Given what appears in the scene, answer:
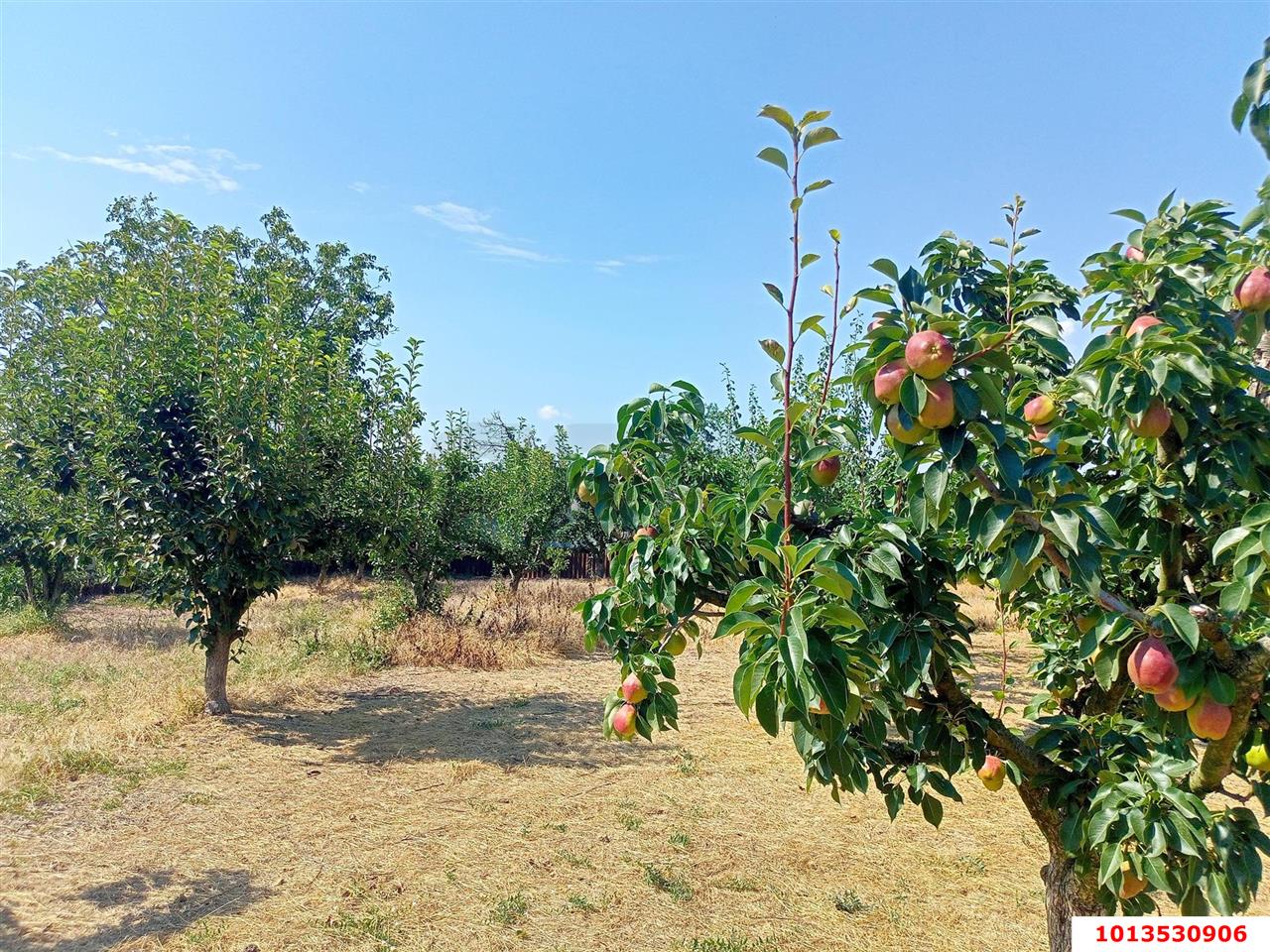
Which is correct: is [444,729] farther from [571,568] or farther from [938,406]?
[571,568]

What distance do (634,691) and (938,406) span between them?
120cm

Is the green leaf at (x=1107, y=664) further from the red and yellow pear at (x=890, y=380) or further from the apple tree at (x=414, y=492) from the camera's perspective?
the apple tree at (x=414, y=492)

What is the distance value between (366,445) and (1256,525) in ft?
25.7

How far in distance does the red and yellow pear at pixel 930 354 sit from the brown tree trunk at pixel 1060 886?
1684 mm

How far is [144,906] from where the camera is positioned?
3598 millimetres

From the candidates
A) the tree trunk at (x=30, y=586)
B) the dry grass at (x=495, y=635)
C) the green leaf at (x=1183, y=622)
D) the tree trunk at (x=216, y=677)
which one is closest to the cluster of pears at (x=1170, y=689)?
the green leaf at (x=1183, y=622)

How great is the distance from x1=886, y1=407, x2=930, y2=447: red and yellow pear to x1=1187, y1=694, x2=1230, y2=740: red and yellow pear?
998mm

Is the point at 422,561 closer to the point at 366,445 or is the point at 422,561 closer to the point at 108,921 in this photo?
the point at 366,445

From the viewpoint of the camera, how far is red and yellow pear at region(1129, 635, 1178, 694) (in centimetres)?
161

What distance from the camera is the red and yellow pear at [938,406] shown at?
4.52ft

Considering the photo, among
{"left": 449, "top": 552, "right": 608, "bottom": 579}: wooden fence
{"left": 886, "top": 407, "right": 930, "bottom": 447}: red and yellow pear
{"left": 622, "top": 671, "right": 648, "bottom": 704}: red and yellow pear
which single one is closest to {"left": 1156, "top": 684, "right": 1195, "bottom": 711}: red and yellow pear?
{"left": 886, "top": 407, "right": 930, "bottom": 447}: red and yellow pear

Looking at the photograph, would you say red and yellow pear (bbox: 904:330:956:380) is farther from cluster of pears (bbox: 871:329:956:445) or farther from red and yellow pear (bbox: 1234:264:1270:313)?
red and yellow pear (bbox: 1234:264:1270:313)

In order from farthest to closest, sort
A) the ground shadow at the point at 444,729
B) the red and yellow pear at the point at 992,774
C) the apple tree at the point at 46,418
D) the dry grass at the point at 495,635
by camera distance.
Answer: the dry grass at the point at 495,635 → the apple tree at the point at 46,418 → the ground shadow at the point at 444,729 → the red and yellow pear at the point at 992,774

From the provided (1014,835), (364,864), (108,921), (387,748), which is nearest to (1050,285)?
(1014,835)
